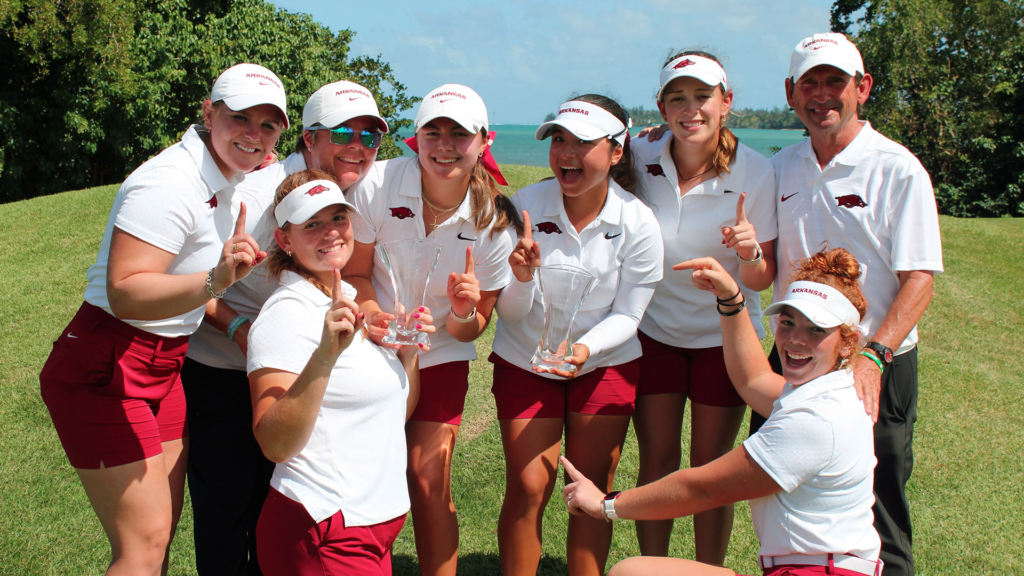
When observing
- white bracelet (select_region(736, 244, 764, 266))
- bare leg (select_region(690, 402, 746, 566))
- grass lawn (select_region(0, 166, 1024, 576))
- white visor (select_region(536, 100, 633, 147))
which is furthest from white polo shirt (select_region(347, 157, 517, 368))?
grass lawn (select_region(0, 166, 1024, 576))

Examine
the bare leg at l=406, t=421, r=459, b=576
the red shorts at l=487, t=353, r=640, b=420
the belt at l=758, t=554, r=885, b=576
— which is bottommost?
the bare leg at l=406, t=421, r=459, b=576

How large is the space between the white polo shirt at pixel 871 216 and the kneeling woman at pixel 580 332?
28.6 inches

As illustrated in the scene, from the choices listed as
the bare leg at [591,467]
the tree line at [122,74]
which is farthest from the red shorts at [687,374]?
the tree line at [122,74]

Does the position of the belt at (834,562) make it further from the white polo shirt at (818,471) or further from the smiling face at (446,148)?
the smiling face at (446,148)

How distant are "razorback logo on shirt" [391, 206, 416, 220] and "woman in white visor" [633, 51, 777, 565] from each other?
1249 millimetres

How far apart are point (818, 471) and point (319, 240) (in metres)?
2.00

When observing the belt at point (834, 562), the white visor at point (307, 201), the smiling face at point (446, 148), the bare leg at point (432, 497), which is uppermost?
the smiling face at point (446, 148)

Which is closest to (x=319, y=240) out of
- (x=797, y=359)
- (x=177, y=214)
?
(x=177, y=214)

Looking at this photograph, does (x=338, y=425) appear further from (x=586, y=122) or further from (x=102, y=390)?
(x=586, y=122)

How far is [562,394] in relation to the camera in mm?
3807

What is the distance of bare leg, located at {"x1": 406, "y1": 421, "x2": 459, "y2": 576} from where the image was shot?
365 cm

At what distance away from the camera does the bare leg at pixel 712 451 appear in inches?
155

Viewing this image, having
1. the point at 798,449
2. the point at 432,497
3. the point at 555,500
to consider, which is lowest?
the point at 555,500

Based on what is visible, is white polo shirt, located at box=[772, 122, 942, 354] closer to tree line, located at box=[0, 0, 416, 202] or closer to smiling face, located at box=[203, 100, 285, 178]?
smiling face, located at box=[203, 100, 285, 178]
